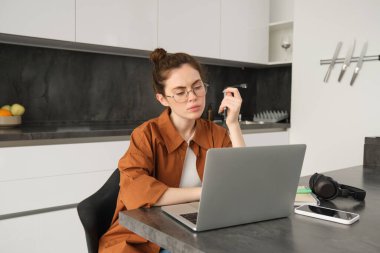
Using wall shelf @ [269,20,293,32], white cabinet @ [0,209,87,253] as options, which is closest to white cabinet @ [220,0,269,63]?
wall shelf @ [269,20,293,32]

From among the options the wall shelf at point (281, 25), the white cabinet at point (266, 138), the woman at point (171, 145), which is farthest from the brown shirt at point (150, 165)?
the wall shelf at point (281, 25)

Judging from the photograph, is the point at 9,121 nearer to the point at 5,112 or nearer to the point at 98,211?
the point at 5,112

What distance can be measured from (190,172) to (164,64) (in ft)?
1.33

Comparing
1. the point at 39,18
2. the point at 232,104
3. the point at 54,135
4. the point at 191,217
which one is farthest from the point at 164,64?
the point at 39,18

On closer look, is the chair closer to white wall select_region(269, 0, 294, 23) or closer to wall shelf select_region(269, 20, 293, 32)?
wall shelf select_region(269, 20, 293, 32)

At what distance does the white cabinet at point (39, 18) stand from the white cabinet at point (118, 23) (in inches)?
2.5

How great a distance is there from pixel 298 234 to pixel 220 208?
7.0 inches

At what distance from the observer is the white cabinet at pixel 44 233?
6.72 feet

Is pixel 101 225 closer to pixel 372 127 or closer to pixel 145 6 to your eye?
pixel 145 6

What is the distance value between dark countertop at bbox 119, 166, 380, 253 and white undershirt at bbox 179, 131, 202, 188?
13.5 inches

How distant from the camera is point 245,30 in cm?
353

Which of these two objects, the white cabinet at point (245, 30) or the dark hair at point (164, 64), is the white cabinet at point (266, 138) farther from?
the dark hair at point (164, 64)

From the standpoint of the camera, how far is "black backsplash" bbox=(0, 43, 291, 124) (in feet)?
8.66

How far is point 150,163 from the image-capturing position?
126 centimetres
